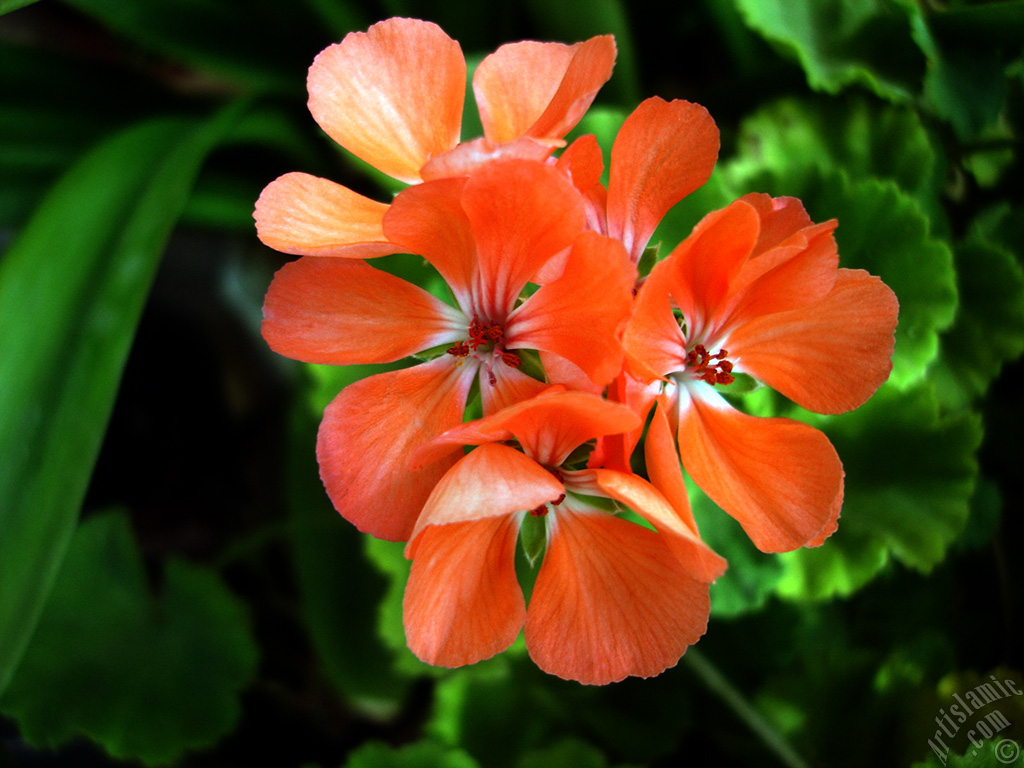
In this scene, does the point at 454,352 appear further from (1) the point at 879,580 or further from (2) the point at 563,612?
(1) the point at 879,580

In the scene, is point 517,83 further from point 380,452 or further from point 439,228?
point 380,452

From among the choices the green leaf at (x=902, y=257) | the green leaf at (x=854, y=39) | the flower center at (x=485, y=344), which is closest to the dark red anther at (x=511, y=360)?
the flower center at (x=485, y=344)

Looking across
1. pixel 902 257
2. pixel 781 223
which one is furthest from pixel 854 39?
pixel 781 223

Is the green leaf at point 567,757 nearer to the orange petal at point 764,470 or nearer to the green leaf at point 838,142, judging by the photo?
the orange petal at point 764,470

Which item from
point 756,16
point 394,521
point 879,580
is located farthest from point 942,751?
point 756,16

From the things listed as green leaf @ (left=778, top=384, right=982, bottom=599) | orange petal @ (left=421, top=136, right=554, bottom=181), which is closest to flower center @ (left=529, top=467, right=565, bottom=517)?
orange petal @ (left=421, top=136, right=554, bottom=181)

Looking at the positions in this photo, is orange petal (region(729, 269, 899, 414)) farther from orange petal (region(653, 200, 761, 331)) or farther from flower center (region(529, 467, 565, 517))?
flower center (region(529, 467, 565, 517))

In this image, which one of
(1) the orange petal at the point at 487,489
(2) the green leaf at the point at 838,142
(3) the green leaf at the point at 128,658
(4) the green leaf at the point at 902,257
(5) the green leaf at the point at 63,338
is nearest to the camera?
(1) the orange petal at the point at 487,489
